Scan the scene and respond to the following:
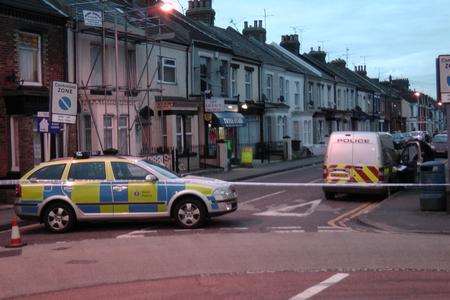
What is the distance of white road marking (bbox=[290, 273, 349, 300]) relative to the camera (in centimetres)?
736

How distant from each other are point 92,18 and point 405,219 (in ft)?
43.2

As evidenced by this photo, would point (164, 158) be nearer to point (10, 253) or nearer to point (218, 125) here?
point (218, 125)

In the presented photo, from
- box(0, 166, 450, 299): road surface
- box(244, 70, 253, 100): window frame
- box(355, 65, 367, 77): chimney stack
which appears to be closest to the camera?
box(0, 166, 450, 299): road surface

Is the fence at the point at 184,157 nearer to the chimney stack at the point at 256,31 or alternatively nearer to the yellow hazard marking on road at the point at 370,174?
the yellow hazard marking on road at the point at 370,174

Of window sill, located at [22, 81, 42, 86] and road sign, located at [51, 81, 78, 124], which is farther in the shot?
window sill, located at [22, 81, 42, 86]

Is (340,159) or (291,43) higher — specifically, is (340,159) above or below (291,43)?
below

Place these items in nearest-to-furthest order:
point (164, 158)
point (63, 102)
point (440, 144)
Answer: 1. point (63, 102)
2. point (164, 158)
3. point (440, 144)

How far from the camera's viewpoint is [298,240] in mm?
11586

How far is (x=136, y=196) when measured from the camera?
13.2m

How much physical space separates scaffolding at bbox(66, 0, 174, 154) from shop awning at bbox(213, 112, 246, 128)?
15.3 ft

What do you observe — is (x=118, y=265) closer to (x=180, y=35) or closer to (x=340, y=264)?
(x=340, y=264)

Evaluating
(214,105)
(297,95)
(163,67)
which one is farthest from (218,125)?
(297,95)

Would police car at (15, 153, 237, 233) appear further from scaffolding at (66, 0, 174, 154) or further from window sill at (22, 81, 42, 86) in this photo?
scaffolding at (66, 0, 174, 154)

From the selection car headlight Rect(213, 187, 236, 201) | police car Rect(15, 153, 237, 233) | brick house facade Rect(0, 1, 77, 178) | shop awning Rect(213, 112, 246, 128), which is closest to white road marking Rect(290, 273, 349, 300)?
car headlight Rect(213, 187, 236, 201)
